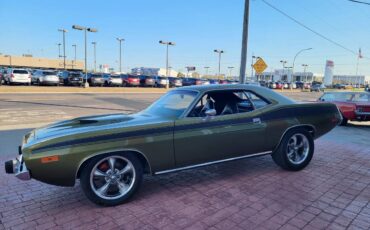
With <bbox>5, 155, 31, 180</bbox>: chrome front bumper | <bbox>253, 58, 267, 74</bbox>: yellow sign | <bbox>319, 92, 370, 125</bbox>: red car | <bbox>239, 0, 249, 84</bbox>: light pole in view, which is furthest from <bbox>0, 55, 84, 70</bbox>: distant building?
<bbox>5, 155, 31, 180</bbox>: chrome front bumper

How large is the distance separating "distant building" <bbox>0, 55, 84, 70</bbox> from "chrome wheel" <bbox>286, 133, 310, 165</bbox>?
91326 millimetres

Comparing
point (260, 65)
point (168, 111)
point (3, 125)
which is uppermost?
point (260, 65)

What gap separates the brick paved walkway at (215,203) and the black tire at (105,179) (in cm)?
11

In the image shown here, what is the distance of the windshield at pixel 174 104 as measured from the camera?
4.40m

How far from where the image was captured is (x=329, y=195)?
4.29 metres

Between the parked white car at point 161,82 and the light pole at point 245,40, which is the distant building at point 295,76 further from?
the light pole at point 245,40

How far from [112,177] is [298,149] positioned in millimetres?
3444

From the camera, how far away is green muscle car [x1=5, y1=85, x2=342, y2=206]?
11.5 ft

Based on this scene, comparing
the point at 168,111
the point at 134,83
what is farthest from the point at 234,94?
the point at 134,83

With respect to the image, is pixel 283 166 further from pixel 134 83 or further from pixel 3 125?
pixel 134 83

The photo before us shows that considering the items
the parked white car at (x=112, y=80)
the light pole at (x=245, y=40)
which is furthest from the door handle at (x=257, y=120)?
the parked white car at (x=112, y=80)

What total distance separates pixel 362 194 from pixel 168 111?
3118 mm

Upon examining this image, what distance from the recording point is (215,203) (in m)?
3.95

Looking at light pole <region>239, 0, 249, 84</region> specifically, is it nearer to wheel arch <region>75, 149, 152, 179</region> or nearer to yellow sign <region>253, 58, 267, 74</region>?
yellow sign <region>253, 58, 267, 74</region>
